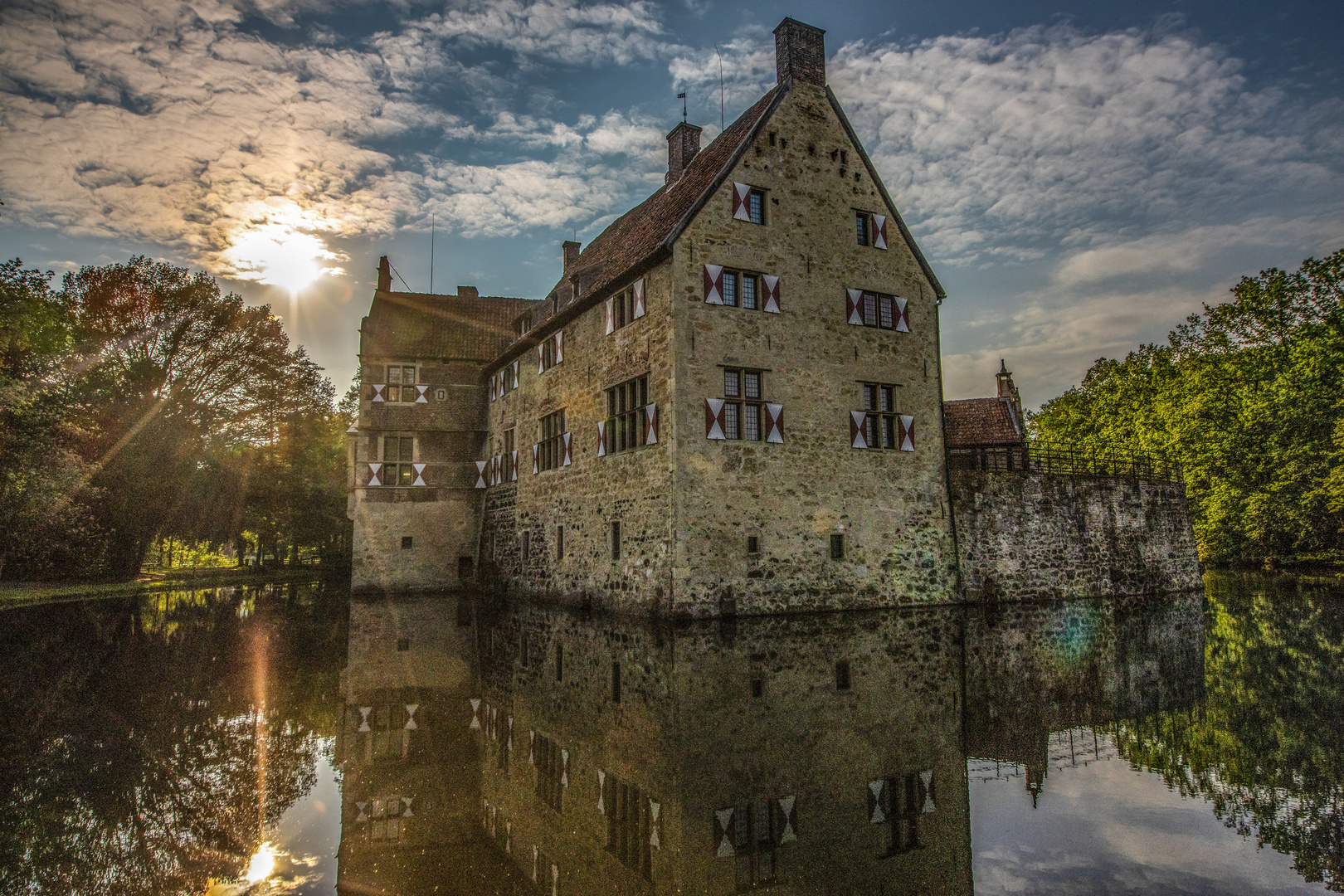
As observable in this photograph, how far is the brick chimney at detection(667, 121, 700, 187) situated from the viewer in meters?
23.4

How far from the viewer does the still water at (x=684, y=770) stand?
414 cm

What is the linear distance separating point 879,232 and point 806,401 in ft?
17.0

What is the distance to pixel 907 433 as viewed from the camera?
61.7ft

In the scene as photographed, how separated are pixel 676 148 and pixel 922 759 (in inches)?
839

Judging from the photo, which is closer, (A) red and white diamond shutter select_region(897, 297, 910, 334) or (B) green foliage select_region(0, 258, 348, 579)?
(A) red and white diamond shutter select_region(897, 297, 910, 334)

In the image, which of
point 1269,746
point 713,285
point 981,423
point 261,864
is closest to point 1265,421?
point 981,423

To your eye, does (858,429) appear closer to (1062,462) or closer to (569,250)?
(1062,462)

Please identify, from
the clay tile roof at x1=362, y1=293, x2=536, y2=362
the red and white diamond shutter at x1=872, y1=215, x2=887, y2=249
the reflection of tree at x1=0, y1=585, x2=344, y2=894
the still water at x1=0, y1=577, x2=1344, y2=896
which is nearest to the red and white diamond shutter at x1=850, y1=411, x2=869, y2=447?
the red and white diamond shutter at x1=872, y1=215, x2=887, y2=249

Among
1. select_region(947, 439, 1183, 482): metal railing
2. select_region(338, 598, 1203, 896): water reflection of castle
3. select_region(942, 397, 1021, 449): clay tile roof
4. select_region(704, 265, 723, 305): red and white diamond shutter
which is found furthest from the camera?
select_region(942, 397, 1021, 449): clay tile roof

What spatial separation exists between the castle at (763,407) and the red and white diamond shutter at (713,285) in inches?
1.4

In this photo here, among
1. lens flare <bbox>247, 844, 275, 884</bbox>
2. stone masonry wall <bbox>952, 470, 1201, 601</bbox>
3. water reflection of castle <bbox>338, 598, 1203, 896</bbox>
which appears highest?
stone masonry wall <bbox>952, 470, 1201, 601</bbox>

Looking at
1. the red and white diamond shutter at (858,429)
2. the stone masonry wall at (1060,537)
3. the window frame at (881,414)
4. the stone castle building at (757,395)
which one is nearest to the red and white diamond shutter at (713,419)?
the stone castle building at (757,395)

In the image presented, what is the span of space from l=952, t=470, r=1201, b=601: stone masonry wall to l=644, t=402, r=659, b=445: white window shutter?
795cm

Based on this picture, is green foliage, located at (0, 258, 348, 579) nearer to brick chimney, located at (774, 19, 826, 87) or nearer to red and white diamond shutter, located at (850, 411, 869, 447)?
brick chimney, located at (774, 19, 826, 87)
